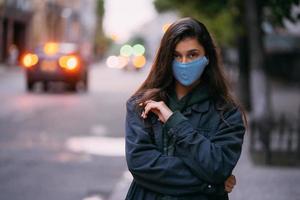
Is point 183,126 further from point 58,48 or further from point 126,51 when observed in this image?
point 126,51

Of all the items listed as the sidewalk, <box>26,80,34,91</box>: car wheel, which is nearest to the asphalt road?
the sidewalk

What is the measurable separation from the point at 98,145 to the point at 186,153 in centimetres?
916

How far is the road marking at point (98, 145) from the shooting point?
11.3 metres

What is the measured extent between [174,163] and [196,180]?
11cm

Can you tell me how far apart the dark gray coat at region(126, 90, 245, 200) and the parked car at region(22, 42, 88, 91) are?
20761 millimetres

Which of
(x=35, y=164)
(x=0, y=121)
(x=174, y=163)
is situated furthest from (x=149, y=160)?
(x=0, y=121)

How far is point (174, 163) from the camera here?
293 cm

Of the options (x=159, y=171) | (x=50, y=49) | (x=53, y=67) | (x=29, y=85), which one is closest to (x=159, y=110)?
(x=159, y=171)

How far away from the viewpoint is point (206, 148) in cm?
289

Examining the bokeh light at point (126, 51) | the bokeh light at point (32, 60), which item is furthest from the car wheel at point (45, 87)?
the bokeh light at point (126, 51)

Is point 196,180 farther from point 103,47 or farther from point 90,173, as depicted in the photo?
point 103,47

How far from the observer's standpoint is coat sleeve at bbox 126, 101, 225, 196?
9.61 feet

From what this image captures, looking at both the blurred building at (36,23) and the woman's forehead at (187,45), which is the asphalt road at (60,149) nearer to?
the woman's forehead at (187,45)

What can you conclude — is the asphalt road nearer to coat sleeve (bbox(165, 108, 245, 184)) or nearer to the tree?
coat sleeve (bbox(165, 108, 245, 184))
